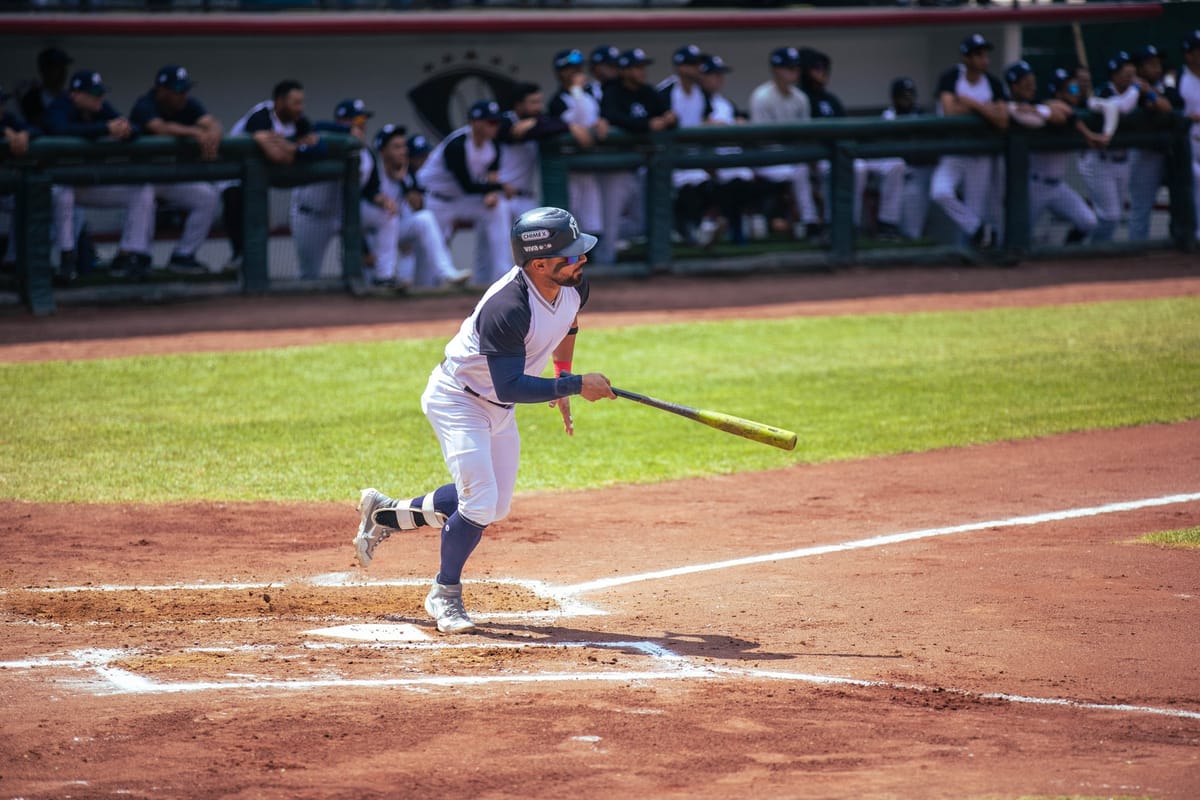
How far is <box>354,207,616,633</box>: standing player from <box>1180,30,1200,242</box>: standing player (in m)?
12.6

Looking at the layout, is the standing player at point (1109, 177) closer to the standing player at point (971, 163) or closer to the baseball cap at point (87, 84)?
the standing player at point (971, 163)

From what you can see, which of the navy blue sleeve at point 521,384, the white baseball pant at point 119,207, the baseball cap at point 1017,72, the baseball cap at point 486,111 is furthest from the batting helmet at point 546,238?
the baseball cap at point 1017,72

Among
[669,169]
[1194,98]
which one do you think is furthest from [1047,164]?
[669,169]

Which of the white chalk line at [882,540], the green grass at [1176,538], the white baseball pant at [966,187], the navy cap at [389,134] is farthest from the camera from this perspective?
the white baseball pant at [966,187]

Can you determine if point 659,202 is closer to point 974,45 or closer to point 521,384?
point 974,45

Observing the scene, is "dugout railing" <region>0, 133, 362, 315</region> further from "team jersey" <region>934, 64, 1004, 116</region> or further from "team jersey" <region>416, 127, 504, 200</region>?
"team jersey" <region>934, 64, 1004, 116</region>

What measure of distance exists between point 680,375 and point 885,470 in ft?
9.18

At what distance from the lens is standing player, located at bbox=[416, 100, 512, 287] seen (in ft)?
46.7

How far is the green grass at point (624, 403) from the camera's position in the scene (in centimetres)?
931

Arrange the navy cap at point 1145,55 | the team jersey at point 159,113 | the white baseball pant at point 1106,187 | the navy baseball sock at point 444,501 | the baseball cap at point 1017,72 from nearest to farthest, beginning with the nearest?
the navy baseball sock at point 444,501, the team jersey at point 159,113, the baseball cap at point 1017,72, the white baseball pant at point 1106,187, the navy cap at point 1145,55

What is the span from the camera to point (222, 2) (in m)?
15.9

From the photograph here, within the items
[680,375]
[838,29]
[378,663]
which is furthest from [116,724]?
[838,29]

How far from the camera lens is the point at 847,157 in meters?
15.1

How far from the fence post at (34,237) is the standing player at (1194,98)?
40.0 ft
